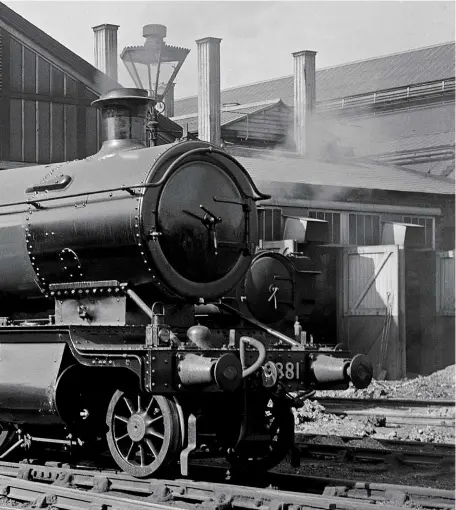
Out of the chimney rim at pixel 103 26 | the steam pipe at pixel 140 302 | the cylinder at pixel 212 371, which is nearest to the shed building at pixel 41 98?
the chimney rim at pixel 103 26

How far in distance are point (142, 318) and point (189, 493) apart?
1.55m

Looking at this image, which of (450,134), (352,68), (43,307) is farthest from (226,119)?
(43,307)

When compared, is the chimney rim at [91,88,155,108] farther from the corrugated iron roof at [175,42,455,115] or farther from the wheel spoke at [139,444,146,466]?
the corrugated iron roof at [175,42,455,115]

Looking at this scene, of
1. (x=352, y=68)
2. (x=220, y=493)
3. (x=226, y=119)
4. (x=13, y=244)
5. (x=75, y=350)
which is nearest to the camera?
(x=220, y=493)

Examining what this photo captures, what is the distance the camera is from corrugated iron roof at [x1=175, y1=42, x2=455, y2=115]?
132 ft

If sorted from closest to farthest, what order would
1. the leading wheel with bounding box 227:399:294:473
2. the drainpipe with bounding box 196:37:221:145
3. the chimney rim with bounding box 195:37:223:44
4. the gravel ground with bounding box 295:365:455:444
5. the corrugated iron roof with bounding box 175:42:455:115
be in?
1. the leading wheel with bounding box 227:399:294:473
2. the gravel ground with bounding box 295:365:455:444
3. the drainpipe with bounding box 196:37:221:145
4. the chimney rim with bounding box 195:37:223:44
5. the corrugated iron roof with bounding box 175:42:455:115

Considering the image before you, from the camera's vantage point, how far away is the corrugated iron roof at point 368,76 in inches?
1585

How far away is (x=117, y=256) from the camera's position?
791cm

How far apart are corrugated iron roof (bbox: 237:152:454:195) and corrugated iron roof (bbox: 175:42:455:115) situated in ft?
50.8

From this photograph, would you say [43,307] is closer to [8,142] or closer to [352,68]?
[8,142]

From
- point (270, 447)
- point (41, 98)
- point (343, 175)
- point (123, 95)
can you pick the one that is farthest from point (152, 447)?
point (343, 175)

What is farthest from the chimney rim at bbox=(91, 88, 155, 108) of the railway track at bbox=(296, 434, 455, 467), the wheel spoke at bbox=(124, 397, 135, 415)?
the railway track at bbox=(296, 434, 455, 467)

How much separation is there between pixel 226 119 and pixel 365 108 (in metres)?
9.94

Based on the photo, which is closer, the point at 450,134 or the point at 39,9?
the point at 39,9
